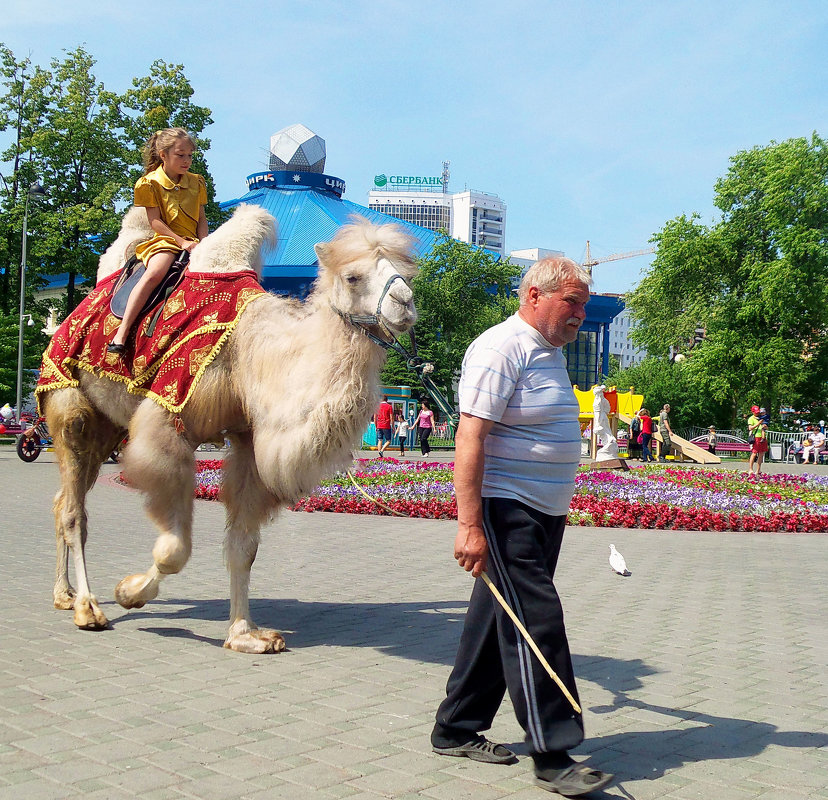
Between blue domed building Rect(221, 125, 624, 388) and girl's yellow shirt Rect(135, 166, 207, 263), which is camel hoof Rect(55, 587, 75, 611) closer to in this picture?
girl's yellow shirt Rect(135, 166, 207, 263)

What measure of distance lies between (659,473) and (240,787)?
18851mm

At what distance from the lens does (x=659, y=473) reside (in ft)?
70.4

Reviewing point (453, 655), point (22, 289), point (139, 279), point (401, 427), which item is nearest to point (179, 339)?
point (139, 279)

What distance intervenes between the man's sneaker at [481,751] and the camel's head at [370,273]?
2.14 m

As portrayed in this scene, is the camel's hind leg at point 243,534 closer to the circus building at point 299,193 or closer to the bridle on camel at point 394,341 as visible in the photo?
the bridle on camel at point 394,341

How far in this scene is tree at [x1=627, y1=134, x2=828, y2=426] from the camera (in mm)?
47000

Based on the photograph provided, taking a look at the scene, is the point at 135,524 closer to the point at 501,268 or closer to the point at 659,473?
the point at 659,473

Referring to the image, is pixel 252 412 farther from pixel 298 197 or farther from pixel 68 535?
pixel 298 197

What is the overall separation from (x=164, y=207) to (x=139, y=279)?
0.74m

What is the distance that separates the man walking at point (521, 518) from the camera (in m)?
3.79

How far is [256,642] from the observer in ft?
19.1

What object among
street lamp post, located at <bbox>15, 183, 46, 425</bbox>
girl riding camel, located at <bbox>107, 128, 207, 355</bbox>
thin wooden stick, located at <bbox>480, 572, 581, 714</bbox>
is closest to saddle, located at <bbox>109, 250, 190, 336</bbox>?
girl riding camel, located at <bbox>107, 128, 207, 355</bbox>

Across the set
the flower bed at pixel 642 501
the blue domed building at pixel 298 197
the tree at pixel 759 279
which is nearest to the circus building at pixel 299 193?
the blue domed building at pixel 298 197

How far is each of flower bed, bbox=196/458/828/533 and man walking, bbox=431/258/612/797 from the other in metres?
8.64
